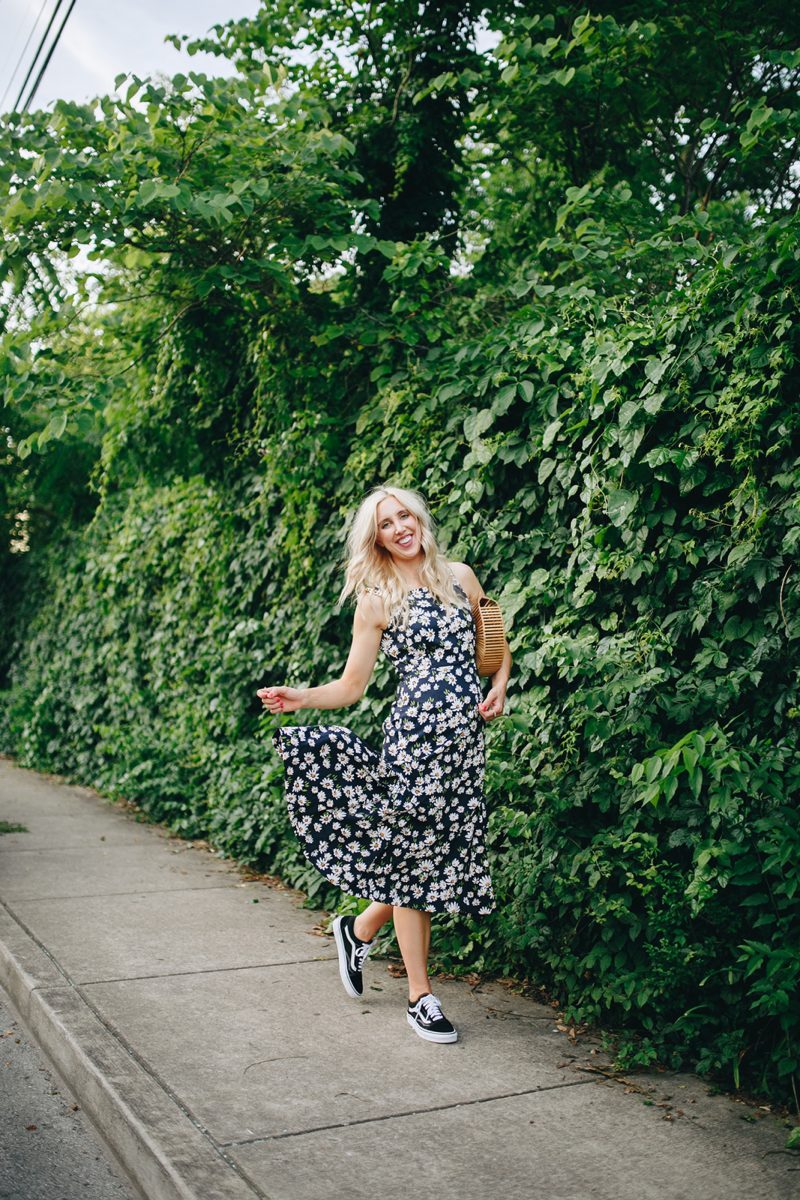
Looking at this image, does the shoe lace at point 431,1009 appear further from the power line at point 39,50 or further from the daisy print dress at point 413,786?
the power line at point 39,50

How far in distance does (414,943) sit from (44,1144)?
1382 mm

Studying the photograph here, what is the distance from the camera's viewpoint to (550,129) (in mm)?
7289

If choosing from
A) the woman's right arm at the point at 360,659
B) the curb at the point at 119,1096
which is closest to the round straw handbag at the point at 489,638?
the woman's right arm at the point at 360,659

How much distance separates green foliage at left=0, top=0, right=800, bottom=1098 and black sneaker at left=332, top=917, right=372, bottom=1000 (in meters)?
0.56

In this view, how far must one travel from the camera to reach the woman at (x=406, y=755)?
3.80m

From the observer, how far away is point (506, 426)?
4.74 m

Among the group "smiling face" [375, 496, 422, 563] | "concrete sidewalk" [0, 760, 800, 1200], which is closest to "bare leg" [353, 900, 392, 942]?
"concrete sidewalk" [0, 760, 800, 1200]

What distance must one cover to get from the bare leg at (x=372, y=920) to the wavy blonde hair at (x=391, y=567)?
1132mm

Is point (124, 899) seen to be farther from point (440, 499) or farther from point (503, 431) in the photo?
point (503, 431)

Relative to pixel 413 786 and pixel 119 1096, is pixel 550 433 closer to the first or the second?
pixel 413 786

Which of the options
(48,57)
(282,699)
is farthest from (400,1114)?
(48,57)

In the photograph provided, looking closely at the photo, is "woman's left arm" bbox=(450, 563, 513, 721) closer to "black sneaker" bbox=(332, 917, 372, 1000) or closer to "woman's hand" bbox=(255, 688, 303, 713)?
"woman's hand" bbox=(255, 688, 303, 713)

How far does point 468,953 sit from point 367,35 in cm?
572

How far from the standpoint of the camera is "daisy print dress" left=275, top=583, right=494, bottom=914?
12.5 feet
